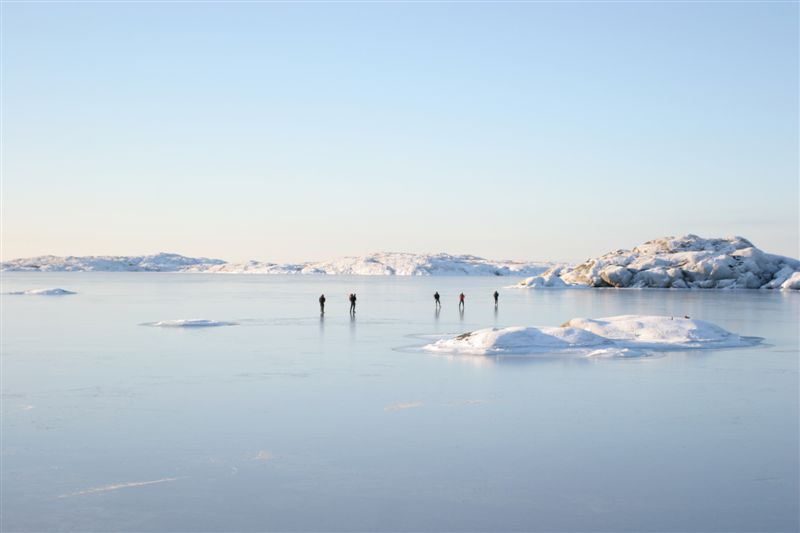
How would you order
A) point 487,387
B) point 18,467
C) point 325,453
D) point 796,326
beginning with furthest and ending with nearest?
point 796,326
point 487,387
point 325,453
point 18,467

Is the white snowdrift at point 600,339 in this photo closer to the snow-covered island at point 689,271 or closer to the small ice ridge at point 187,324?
the small ice ridge at point 187,324

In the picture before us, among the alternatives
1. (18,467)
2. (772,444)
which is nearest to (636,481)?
Result: (772,444)

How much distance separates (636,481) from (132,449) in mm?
7107

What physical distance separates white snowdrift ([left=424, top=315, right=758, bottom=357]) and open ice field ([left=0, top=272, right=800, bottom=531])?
125 cm

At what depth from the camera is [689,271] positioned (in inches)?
3866

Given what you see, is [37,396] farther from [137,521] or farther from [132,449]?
[137,521]

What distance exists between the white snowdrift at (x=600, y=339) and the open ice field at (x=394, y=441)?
125 cm

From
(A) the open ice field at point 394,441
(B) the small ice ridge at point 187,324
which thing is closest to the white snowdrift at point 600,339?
(A) the open ice field at point 394,441

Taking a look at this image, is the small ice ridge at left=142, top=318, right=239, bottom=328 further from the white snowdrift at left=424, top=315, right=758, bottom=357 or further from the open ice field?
the white snowdrift at left=424, top=315, right=758, bottom=357

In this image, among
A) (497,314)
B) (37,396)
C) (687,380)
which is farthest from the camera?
(497,314)

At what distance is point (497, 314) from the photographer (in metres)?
45.8

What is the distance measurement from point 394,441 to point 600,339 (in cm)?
1523

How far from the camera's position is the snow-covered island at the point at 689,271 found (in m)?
97.1

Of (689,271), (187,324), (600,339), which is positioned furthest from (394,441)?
(689,271)
